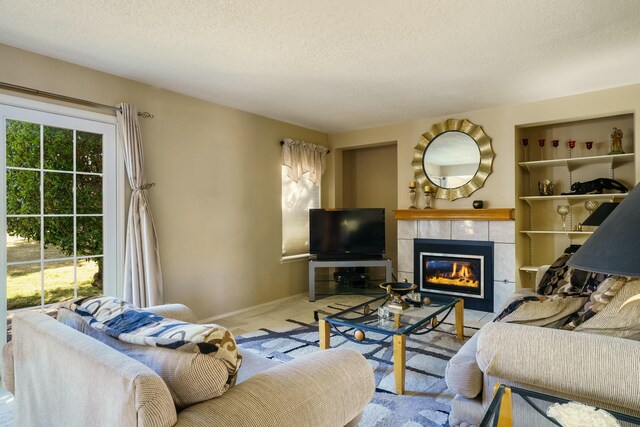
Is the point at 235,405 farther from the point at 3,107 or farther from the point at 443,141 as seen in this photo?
the point at 443,141

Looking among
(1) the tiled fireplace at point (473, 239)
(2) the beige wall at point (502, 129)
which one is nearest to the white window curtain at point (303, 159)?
(2) the beige wall at point (502, 129)

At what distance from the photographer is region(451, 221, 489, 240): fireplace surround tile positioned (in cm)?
442

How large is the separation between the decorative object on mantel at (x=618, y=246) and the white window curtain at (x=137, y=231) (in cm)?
327

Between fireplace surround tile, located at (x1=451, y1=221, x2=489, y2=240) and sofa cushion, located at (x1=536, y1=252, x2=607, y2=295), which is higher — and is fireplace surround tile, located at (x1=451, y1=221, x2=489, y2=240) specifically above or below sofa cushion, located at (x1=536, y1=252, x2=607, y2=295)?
above

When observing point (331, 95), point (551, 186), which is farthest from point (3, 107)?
point (551, 186)

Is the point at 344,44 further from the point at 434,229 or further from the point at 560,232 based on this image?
the point at 560,232

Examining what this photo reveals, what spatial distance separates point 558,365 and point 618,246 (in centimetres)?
106

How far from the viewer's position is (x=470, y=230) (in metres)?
4.52

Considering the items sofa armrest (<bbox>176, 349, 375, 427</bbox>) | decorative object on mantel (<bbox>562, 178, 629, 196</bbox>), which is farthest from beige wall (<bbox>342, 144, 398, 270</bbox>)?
sofa armrest (<bbox>176, 349, 375, 427</bbox>)

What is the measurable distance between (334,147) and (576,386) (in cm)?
472

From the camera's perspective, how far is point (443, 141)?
15.6ft

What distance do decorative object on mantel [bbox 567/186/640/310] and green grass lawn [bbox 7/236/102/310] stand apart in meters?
3.37

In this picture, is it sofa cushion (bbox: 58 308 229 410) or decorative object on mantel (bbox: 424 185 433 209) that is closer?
sofa cushion (bbox: 58 308 229 410)

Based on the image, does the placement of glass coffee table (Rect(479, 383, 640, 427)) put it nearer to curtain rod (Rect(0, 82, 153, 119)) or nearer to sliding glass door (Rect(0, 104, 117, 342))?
sliding glass door (Rect(0, 104, 117, 342))
